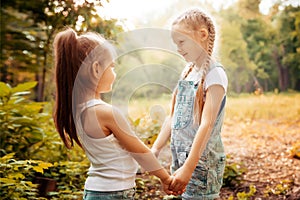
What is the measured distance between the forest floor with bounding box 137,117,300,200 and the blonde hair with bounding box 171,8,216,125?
1.22ft

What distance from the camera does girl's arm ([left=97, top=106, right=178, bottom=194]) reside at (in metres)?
1.27

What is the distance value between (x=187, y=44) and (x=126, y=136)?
0.40 metres

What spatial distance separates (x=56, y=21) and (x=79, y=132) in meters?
2.26

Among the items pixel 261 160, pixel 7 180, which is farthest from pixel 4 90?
pixel 261 160

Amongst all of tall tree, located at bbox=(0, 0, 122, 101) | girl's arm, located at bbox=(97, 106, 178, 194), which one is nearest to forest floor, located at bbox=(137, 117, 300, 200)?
girl's arm, located at bbox=(97, 106, 178, 194)

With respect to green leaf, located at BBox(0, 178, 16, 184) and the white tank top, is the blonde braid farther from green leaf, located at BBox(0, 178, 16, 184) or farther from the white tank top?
green leaf, located at BBox(0, 178, 16, 184)

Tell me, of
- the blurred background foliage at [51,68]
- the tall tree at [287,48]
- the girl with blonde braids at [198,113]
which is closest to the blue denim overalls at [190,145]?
the girl with blonde braids at [198,113]

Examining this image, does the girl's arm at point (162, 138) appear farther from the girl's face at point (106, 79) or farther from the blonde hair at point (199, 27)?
the girl's face at point (106, 79)

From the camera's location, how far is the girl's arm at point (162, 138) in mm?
1614

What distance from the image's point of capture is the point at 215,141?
1506mm

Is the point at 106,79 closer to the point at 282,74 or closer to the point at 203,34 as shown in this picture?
the point at 203,34

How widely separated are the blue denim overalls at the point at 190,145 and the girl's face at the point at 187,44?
4.5 inches

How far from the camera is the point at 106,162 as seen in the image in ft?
4.21

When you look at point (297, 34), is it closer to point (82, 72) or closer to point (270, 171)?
point (270, 171)
